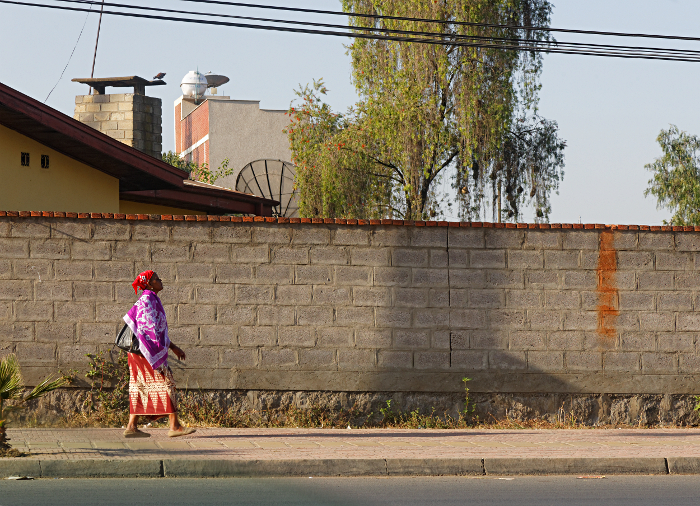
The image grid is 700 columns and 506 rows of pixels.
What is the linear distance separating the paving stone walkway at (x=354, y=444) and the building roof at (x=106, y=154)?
159 inches

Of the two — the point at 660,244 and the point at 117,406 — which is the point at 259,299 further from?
the point at 660,244

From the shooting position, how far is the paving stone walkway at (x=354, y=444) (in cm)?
765

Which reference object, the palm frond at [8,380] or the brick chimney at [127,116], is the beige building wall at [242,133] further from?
the palm frond at [8,380]

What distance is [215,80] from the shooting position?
5675 cm

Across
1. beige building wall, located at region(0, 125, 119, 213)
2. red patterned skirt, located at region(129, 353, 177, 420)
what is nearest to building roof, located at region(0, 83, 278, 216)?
beige building wall, located at region(0, 125, 119, 213)

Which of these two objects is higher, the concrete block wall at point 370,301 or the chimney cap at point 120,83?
the chimney cap at point 120,83

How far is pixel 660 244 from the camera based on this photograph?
10.0 m

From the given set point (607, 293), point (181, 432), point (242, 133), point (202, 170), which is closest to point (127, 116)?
point (181, 432)

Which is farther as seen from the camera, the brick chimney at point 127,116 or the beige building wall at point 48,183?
the brick chimney at point 127,116

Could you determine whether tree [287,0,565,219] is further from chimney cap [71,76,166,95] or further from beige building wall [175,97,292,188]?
beige building wall [175,97,292,188]

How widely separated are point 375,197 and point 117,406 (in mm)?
20269

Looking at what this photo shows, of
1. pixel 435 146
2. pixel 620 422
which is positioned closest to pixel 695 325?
pixel 620 422

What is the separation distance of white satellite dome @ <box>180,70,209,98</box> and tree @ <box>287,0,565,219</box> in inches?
1015

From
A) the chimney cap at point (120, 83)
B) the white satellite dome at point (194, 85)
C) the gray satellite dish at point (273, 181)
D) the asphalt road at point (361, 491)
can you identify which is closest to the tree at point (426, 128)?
the gray satellite dish at point (273, 181)
